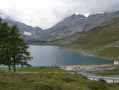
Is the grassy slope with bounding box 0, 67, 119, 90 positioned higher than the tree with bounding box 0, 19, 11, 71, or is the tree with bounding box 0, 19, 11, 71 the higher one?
the tree with bounding box 0, 19, 11, 71

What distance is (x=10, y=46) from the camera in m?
37.8

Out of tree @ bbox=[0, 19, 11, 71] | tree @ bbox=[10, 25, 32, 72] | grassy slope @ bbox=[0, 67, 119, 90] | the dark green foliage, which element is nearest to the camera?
grassy slope @ bbox=[0, 67, 119, 90]

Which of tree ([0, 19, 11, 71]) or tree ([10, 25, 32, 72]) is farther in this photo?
tree ([10, 25, 32, 72])

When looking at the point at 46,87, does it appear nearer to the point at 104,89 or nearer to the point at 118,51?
the point at 104,89

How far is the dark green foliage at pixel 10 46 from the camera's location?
1435 inches

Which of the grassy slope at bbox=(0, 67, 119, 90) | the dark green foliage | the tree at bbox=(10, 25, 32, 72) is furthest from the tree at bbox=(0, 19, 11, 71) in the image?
the grassy slope at bbox=(0, 67, 119, 90)

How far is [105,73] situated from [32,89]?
42.5 m

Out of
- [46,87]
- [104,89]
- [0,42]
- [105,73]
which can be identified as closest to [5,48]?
[0,42]

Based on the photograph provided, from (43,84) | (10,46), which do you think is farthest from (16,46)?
(43,84)

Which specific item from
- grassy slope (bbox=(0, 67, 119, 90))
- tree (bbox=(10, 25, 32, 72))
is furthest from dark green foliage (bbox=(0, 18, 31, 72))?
grassy slope (bbox=(0, 67, 119, 90))

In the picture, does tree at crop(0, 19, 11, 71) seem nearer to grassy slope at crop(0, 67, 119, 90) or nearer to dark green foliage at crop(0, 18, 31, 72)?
dark green foliage at crop(0, 18, 31, 72)

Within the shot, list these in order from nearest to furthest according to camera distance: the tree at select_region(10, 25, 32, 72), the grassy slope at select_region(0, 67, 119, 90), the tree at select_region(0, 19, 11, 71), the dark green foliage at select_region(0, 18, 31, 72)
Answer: the grassy slope at select_region(0, 67, 119, 90)
the tree at select_region(0, 19, 11, 71)
the dark green foliage at select_region(0, 18, 31, 72)
the tree at select_region(10, 25, 32, 72)

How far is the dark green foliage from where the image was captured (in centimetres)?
3645

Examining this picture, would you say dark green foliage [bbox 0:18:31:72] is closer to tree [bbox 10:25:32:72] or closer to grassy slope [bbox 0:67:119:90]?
tree [bbox 10:25:32:72]
